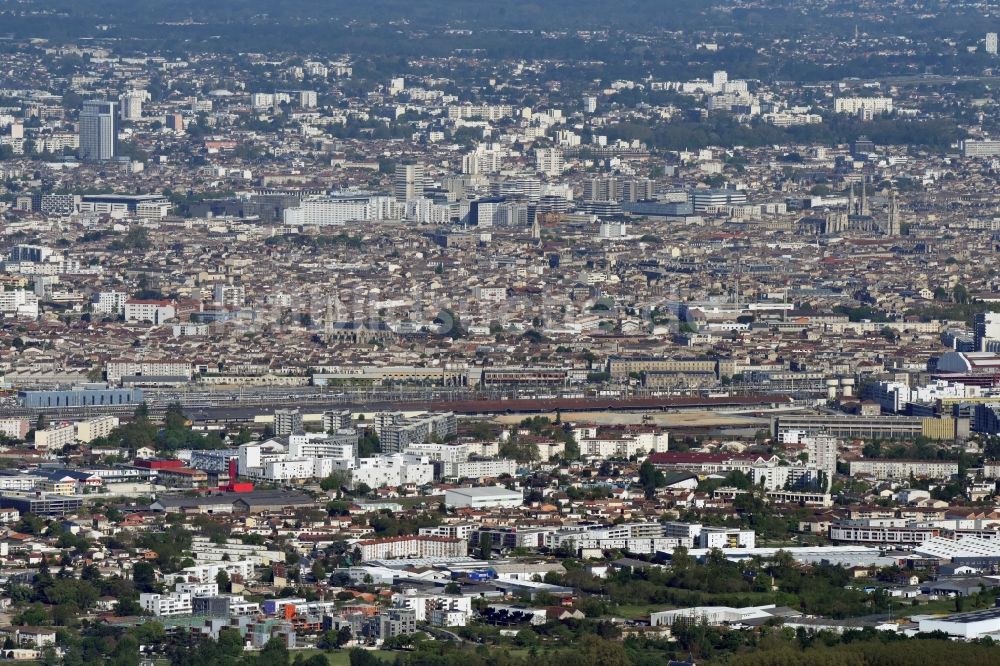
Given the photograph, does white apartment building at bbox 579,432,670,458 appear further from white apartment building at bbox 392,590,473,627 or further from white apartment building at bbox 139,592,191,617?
white apartment building at bbox 139,592,191,617

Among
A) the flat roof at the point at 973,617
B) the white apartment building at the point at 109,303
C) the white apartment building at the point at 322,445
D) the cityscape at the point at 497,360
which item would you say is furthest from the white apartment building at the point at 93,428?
the white apartment building at the point at 109,303

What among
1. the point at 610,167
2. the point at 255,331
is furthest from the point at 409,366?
the point at 610,167

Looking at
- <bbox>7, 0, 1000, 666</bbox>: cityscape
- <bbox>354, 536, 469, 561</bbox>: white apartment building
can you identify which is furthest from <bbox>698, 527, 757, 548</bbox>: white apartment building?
<bbox>354, 536, 469, 561</bbox>: white apartment building

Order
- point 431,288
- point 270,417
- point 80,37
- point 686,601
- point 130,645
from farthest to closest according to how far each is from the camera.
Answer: point 80,37 → point 431,288 → point 270,417 → point 686,601 → point 130,645

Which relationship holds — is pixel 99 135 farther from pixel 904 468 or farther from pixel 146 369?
pixel 904 468

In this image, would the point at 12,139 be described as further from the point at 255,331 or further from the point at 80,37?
the point at 255,331

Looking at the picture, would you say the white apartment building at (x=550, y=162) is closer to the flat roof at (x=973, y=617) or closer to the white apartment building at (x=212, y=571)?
the white apartment building at (x=212, y=571)
